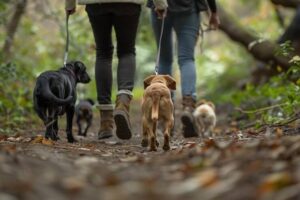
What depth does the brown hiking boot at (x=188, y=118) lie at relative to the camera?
7152mm

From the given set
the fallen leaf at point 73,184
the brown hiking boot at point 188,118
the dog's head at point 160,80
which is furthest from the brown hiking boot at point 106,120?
the fallen leaf at point 73,184

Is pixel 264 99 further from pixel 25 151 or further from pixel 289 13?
pixel 289 13

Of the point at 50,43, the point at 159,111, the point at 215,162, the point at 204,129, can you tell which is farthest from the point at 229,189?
the point at 50,43

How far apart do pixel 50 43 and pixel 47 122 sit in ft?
32.7

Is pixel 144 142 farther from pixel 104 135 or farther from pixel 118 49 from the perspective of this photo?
pixel 118 49

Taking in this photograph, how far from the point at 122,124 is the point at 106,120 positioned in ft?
1.93

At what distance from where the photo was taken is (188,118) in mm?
7145

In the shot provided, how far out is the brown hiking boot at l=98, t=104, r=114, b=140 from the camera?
678 cm

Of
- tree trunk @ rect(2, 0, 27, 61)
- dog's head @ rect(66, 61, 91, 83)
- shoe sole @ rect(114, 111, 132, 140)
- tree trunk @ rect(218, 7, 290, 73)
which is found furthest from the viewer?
tree trunk @ rect(218, 7, 290, 73)

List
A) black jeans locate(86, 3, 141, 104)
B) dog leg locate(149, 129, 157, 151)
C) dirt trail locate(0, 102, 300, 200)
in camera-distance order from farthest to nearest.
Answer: black jeans locate(86, 3, 141, 104)
dog leg locate(149, 129, 157, 151)
dirt trail locate(0, 102, 300, 200)

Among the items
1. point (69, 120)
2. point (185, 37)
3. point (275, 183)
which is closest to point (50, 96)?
point (69, 120)

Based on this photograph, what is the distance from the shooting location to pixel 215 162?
344 centimetres

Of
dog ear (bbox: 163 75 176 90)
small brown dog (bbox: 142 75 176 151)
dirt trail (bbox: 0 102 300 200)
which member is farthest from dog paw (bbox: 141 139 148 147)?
dirt trail (bbox: 0 102 300 200)

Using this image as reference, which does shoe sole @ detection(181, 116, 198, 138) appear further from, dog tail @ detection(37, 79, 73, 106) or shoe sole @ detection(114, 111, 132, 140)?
dog tail @ detection(37, 79, 73, 106)
